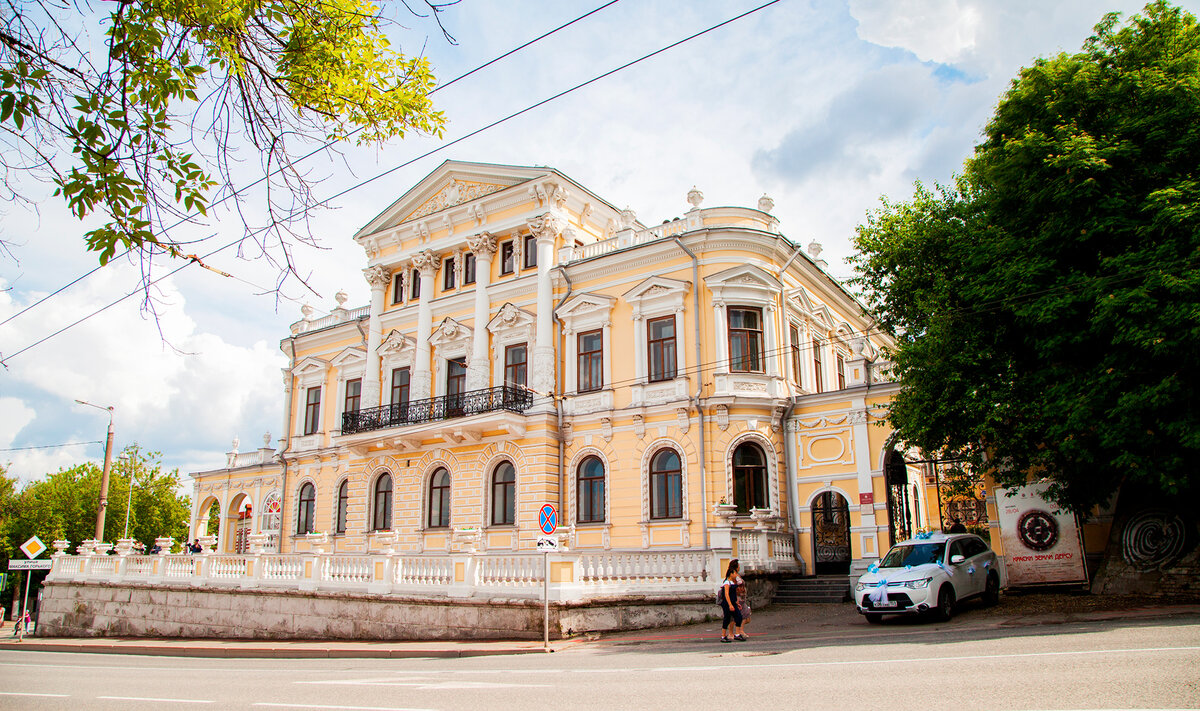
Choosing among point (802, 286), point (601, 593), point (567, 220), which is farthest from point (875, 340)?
point (601, 593)

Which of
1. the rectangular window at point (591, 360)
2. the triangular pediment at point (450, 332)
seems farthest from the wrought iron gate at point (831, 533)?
the triangular pediment at point (450, 332)

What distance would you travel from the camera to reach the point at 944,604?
15367 millimetres

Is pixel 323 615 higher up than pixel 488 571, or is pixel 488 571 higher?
pixel 488 571

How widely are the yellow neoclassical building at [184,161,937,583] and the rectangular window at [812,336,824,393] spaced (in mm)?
112

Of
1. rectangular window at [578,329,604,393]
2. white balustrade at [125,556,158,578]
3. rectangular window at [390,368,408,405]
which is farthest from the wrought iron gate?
white balustrade at [125,556,158,578]

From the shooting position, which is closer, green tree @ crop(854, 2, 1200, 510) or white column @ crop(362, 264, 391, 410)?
green tree @ crop(854, 2, 1200, 510)

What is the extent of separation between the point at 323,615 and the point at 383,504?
10.2m

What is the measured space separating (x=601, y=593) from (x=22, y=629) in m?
23.4

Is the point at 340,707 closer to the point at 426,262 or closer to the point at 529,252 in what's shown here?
the point at 529,252

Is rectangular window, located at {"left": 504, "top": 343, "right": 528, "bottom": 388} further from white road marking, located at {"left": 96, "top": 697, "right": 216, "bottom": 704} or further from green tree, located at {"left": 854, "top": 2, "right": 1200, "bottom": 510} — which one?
white road marking, located at {"left": 96, "top": 697, "right": 216, "bottom": 704}

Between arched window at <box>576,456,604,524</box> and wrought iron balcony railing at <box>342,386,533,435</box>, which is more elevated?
wrought iron balcony railing at <box>342,386,533,435</box>

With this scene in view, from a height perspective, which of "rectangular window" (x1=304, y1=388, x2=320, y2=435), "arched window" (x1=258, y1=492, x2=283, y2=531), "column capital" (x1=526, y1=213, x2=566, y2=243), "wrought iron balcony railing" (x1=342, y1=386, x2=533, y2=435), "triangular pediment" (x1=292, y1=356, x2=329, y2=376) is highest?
"column capital" (x1=526, y1=213, x2=566, y2=243)

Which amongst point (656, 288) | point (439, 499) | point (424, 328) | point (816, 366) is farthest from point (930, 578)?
point (424, 328)

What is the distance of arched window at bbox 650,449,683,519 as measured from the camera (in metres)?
23.9
